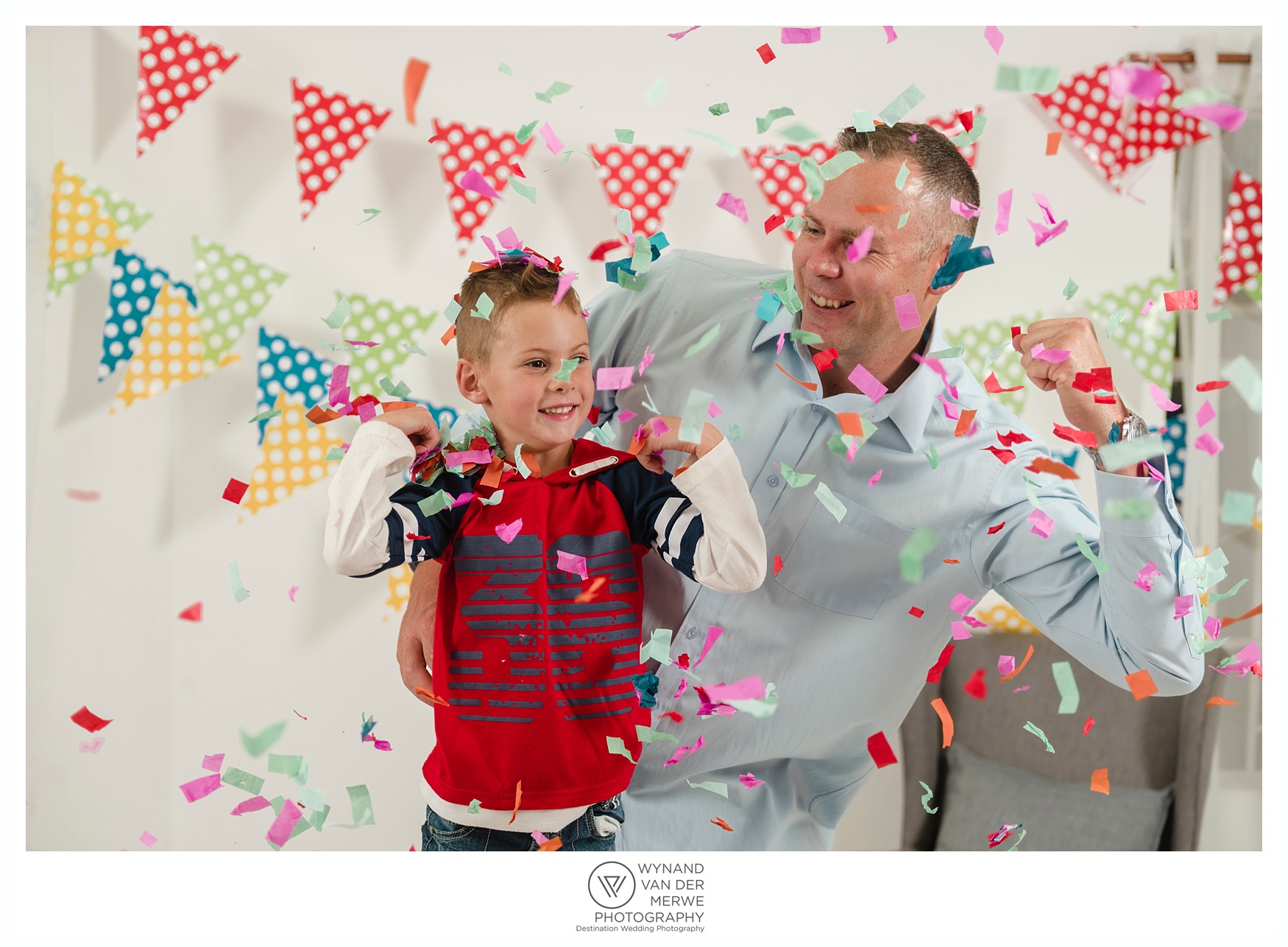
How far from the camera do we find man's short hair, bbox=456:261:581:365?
45.3 inches

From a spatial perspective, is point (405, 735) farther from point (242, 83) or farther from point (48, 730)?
point (242, 83)

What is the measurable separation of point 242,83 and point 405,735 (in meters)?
1.37

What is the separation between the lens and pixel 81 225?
73.2 inches

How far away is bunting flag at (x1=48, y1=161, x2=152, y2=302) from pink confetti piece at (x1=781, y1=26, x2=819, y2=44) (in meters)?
1.28

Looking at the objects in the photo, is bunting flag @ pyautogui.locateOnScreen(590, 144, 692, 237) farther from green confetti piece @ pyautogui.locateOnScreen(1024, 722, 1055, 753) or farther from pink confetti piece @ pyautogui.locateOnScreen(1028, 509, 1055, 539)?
green confetti piece @ pyautogui.locateOnScreen(1024, 722, 1055, 753)

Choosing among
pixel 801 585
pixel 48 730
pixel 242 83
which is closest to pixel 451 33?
pixel 242 83

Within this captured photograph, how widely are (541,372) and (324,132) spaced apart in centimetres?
101

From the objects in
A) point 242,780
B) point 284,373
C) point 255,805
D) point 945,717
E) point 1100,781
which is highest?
point 284,373

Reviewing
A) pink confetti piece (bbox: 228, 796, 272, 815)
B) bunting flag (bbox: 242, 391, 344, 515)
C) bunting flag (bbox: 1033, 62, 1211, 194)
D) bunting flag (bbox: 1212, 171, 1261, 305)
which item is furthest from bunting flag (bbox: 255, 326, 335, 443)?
bunting flag (bbox: 1212, 171, 1261, 305)

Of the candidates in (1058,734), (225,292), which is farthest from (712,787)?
(225,292)

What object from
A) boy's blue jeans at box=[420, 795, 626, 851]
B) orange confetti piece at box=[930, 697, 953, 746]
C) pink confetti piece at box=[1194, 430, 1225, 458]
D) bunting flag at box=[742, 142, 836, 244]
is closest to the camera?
boy's blue jeans at box=[420, 795, 626, 851]

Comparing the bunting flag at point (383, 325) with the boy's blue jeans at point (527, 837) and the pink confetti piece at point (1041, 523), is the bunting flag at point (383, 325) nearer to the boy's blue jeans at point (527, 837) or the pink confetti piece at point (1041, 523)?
the boy's blue jeans at point (527, 837)

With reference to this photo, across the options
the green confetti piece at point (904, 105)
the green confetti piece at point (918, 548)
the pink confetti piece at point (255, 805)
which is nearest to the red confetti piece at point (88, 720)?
the pink confetti piece at point (255, 805)

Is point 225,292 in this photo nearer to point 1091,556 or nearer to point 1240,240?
point 1091,556
